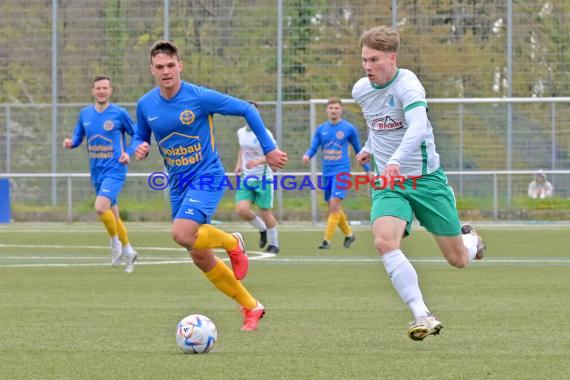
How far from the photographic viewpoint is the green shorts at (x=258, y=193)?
18656mm

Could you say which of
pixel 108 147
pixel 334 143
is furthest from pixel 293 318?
pixel 334 143

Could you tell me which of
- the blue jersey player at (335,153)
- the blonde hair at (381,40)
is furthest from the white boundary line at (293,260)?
the blonde hair at (381,40)

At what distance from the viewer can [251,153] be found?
18.9 meters

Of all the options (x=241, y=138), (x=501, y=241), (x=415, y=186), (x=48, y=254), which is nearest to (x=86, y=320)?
(x=415, y=186)

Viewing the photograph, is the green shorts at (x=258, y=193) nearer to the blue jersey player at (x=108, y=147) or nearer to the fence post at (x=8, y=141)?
the blue jersey player at (x=108, y=147)

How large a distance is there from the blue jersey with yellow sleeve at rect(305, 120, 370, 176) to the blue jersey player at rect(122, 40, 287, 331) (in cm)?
1022

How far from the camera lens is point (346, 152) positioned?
20.0 m

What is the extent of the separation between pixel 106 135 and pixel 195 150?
5.98 metres

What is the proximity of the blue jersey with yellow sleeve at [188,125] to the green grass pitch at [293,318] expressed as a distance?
3.74ft

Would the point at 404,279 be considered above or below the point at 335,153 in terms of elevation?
below

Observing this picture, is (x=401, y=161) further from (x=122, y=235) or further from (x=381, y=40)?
(x=122, y=235)

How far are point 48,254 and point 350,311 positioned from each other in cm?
851

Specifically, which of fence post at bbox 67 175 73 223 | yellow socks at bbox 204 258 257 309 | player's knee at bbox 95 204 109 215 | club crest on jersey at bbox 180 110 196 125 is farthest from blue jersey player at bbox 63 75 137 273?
fence post at bbox 67 175 73 223

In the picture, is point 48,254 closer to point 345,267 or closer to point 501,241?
point 345,267
